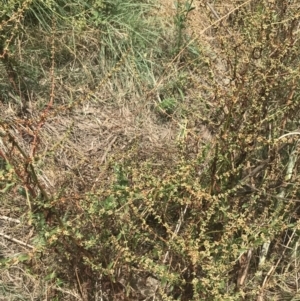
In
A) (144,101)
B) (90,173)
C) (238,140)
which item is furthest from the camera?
(144,101)

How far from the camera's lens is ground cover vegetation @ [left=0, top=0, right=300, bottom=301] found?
2178 mm

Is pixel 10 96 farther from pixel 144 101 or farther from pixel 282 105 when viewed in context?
pixel 282 105

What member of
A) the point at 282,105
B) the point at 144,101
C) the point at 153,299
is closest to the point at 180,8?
the point at 144,101

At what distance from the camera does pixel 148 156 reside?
2760 mm

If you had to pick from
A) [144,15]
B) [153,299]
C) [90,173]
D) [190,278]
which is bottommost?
[153,299]

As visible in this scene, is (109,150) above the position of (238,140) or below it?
below

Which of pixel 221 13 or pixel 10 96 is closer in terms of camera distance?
→ pixel 10 96

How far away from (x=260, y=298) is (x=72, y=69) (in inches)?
62.1

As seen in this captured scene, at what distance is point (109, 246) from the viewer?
7.86 ft

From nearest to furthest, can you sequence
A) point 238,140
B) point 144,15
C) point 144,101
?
1. point 238,140
2. point 144,101
3. point 144,15

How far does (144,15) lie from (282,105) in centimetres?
113

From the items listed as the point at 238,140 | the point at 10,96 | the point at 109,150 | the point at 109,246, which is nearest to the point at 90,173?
the point at 109,150

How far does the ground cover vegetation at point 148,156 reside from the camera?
2.18 m

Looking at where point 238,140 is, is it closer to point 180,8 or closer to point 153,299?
point 153,299
